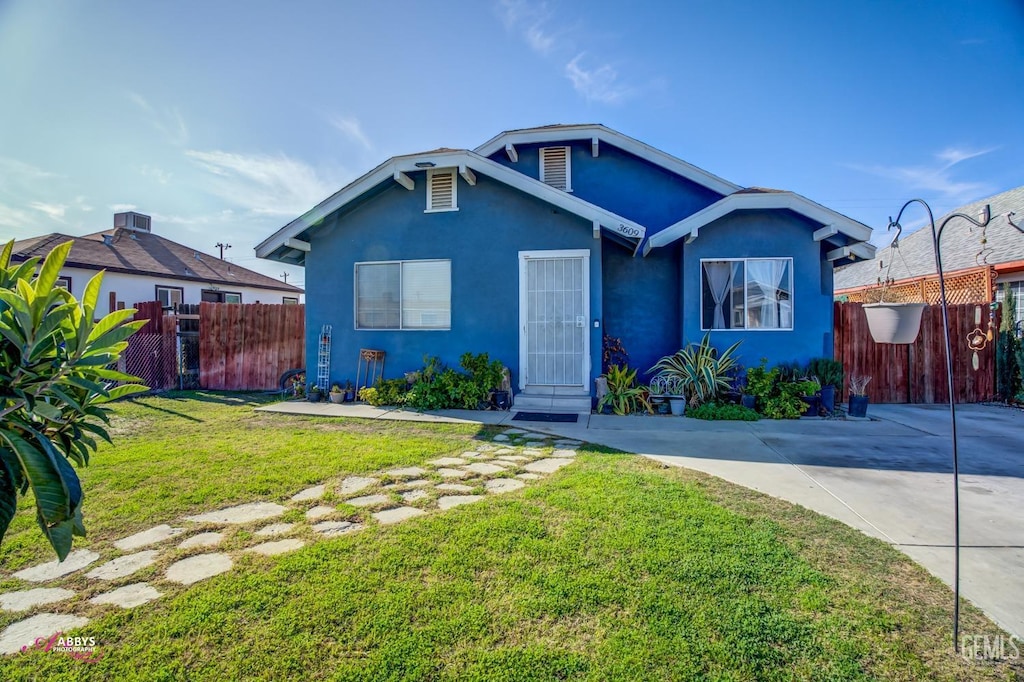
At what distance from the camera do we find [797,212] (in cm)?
739

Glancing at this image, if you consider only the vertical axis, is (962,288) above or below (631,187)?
below

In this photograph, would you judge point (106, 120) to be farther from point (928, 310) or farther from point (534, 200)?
point (928, 310)

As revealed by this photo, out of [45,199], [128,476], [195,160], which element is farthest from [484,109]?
[45,199]

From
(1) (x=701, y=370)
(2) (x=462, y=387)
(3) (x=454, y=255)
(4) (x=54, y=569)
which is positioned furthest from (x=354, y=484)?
(1) (x=701, y=370)

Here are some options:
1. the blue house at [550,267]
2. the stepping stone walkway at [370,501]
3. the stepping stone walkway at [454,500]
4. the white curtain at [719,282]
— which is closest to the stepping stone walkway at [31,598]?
the stepping stone walkway at [370,501]

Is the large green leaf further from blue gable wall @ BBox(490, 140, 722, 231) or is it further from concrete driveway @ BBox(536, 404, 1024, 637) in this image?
blue gable wall @ BBox(490, 140, 722, 231)

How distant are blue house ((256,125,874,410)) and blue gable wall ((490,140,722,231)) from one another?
6cm

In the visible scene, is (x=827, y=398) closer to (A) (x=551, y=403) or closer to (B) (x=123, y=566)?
(A) (x=551, y=403)

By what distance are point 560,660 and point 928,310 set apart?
10194mm

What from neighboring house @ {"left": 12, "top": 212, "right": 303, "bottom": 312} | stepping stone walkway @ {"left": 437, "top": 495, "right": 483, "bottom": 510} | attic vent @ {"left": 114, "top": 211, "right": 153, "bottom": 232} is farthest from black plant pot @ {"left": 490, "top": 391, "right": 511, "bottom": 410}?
attic vent @ {"left": 114, "top": 211, "right": 153, "bottom": 232}

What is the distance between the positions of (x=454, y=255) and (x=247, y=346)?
18.4 ft

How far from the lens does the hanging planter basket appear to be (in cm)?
380

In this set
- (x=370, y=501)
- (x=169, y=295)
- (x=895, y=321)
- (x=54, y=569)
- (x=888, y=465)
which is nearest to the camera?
(x=54, y=569)

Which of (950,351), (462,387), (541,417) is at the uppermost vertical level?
(950,351)
